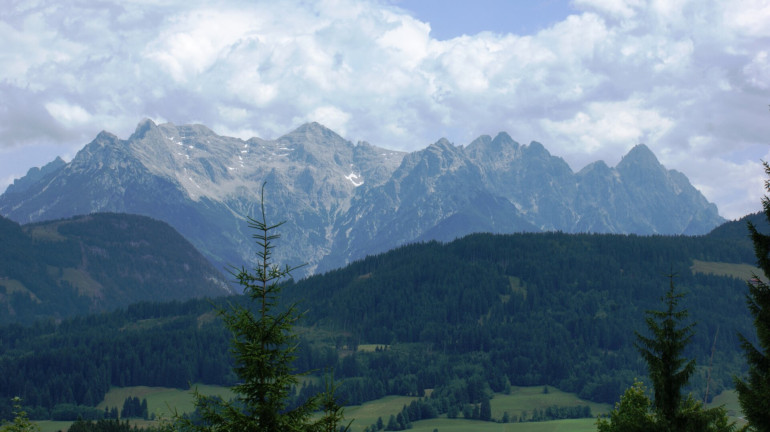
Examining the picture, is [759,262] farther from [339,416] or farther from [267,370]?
[267,370]

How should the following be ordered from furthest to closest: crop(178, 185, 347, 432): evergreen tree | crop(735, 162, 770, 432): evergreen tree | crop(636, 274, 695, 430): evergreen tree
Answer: crop(636, 274, 695, 430): evergreen tree, crop(735, 162, 770, 432): evergreen tree, crop(178, 185, 347, 432): evergreen tree

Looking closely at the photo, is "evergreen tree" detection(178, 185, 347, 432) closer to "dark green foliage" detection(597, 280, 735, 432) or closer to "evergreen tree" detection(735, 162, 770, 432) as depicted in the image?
"evergreen tree" detection(735, 162, 770, 432)

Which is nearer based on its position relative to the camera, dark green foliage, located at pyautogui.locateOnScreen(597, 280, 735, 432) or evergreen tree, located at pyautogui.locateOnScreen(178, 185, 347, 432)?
evergreen tree, located at pyautogui.locateOnScreen(178, 185, 347, 432)

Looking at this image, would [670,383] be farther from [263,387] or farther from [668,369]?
[263,387]

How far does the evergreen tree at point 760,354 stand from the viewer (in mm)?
39094

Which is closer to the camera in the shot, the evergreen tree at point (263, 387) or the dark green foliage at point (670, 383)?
the evergreen tree at point (263, 387)

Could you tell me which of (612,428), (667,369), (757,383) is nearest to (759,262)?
(757,383)

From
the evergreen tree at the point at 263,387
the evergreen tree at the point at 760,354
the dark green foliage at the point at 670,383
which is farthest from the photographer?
the dark green foliage at the point at 670,383

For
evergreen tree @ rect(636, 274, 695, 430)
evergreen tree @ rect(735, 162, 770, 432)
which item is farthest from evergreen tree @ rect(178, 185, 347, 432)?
evergreen tree @ rect(636, 274, 695, 430)

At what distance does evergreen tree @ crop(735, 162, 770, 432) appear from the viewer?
3909 cm

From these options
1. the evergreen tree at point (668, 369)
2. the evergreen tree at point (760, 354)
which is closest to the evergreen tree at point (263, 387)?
the evergreen tree at point (760, 354)

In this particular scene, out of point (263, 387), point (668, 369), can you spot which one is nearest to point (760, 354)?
point (668, 369)

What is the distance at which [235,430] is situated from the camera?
30.0 m

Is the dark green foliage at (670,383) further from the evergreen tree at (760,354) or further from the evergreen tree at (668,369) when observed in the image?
the evergreen tree at (760,354)
